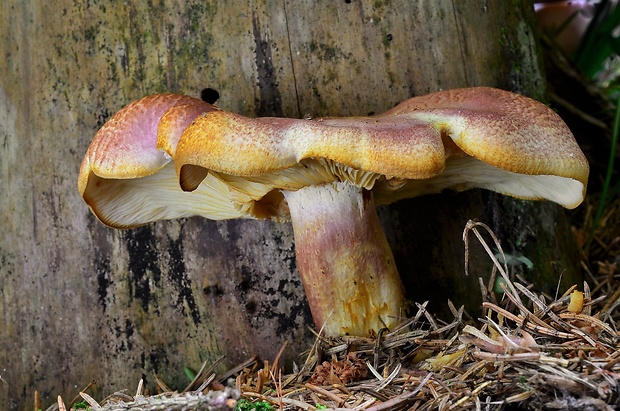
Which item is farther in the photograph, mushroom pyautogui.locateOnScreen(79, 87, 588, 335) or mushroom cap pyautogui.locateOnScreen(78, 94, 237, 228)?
mushroom cap pyautogui.locateOnScreen(78, 94, 237, 228)

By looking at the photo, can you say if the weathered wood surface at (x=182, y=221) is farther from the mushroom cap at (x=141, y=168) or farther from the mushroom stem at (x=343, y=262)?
the mushroom stem at (x=343, y=262)

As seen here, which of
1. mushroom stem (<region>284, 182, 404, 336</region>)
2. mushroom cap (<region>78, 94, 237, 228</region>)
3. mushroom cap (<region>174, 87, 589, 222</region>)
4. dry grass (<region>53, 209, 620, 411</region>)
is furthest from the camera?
mushroom stem (<region>284, 182, 404, 336</region>)

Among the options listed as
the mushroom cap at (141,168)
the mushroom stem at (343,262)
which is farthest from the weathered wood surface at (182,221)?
the mushroom stem at (343,262)

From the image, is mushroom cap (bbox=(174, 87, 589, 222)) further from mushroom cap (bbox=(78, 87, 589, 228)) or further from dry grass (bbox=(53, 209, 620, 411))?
dry grass (bbox=(53, 209, 620, 411))

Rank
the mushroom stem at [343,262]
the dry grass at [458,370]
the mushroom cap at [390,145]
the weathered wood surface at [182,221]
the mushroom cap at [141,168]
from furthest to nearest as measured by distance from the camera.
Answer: the weathered wood surface at [182,221], the mushroom stem at [343,262], the mushroom cap at [141,168], the mushroom cap at [390,145], the dry grass at [458,370]

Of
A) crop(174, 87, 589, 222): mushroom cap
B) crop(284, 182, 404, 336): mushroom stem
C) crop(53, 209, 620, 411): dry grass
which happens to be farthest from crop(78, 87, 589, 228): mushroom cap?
crop(53, 209, 620, 411): dry grass

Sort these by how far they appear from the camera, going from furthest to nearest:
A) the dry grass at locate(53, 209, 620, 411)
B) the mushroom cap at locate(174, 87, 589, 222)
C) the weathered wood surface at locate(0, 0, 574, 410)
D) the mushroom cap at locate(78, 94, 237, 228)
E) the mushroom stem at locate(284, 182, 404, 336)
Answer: the weathered wood surface at locate(0, 0, 574, 410) → the mushroom stem at locate(284, 182, 404, 336) → the mushroom cap at locate(78, 94, 237, 228) → the mushroom cap at locate(174, 87, 589, 222) → the dry grass at locate(53, 209, 620, 411)

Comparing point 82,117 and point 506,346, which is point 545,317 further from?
point 82,117

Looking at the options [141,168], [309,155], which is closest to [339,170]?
[309,155]
